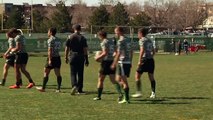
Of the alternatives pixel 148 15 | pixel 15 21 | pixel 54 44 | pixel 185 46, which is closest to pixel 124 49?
pixel 54 44

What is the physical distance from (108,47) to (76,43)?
218 centimetres

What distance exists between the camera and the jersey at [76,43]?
1472 cm

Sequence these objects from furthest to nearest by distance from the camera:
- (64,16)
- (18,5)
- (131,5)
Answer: (131,5) < (18,5) < (64,16)

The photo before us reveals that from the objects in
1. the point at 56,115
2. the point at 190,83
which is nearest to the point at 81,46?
the point at 56,115

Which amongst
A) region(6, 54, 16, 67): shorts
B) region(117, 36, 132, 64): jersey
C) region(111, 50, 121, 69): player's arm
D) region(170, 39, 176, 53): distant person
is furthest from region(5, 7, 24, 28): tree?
region(111, 50, 121, 69): player's arm

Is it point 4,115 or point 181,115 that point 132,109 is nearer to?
point 181,115

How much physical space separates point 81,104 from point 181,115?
2692 millimetres

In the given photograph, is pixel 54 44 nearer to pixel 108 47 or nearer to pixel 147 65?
pixel 108 47

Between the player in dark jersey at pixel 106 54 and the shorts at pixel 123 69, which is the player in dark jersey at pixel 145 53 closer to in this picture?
the shorts at pixel 123 69

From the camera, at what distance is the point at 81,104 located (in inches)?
492

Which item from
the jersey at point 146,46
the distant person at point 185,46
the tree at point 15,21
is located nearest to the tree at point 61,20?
the tree at point 15,21

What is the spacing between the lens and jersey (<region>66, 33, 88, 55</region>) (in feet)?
48.3

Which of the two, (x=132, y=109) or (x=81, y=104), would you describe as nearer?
(x=132, y=109)

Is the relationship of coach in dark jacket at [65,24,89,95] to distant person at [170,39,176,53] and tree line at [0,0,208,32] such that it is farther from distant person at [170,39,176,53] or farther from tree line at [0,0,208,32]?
tree line at [0,0,208,32]
